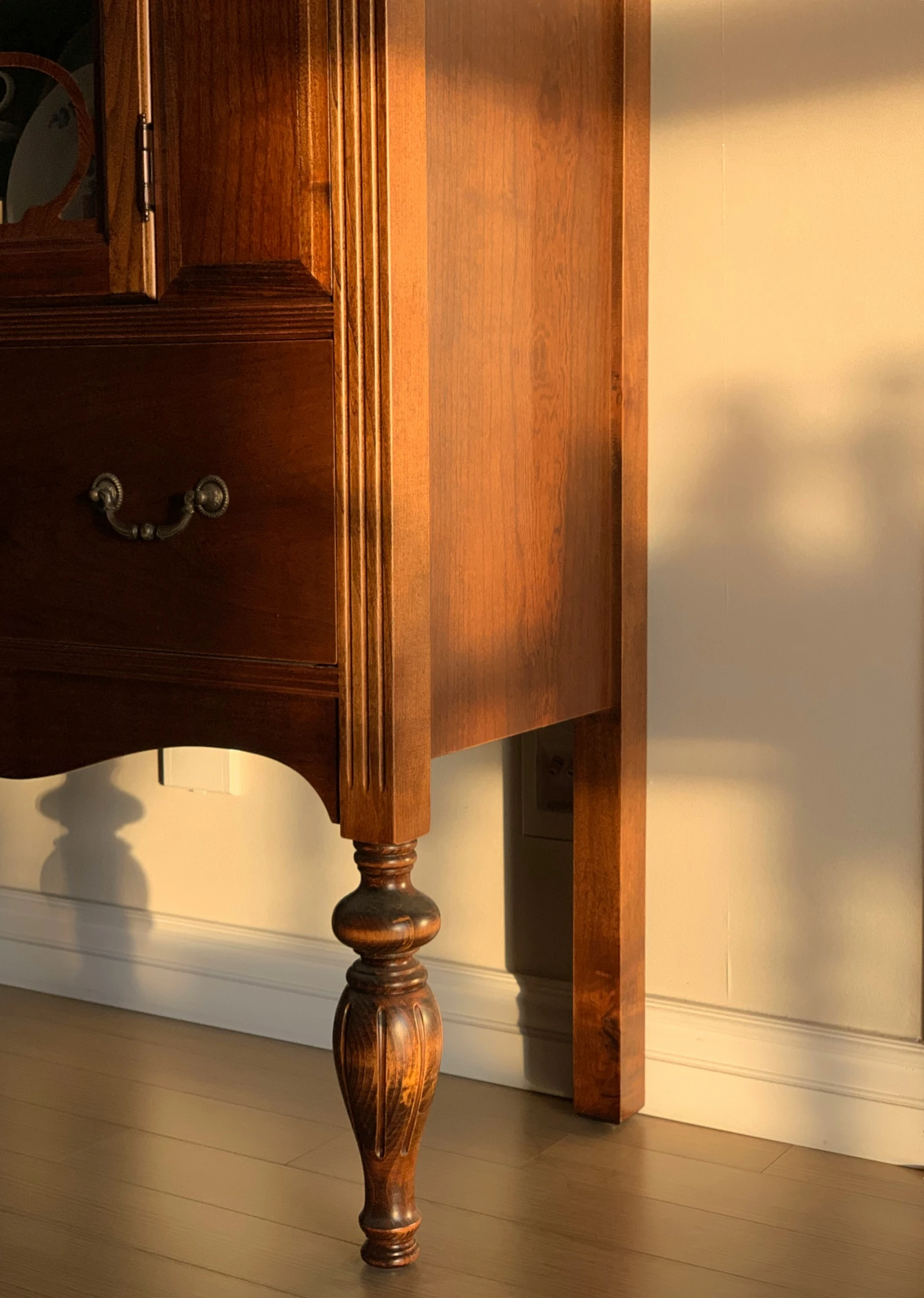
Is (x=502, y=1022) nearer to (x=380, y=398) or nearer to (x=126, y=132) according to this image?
(x=380, y=398)

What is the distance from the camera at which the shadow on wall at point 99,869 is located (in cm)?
190

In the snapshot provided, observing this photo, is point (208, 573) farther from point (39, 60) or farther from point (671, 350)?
point (671, 350)

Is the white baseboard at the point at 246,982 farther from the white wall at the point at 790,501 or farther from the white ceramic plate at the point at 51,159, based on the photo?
the white ceramic plate at the point at 51,159

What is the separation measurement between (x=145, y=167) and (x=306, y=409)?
22cm

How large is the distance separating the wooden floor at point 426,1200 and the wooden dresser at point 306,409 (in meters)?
0.10

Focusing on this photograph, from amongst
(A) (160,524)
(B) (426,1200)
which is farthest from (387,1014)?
(A) (160,524)

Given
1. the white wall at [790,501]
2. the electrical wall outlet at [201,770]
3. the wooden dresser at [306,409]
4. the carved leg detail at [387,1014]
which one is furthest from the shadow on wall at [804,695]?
the electrical wall outlet at [201,770]

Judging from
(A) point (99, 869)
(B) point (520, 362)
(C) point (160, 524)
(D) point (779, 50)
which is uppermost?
(D) point (779, 50)

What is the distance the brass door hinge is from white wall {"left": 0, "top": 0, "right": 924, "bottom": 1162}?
0.55m

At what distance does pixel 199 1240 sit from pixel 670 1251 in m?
0.39

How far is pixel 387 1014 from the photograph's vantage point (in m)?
1.15

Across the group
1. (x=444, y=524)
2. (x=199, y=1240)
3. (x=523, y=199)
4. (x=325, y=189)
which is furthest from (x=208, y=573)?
(x=199, y=1240)

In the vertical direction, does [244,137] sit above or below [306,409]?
above

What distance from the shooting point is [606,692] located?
4.79 ft
